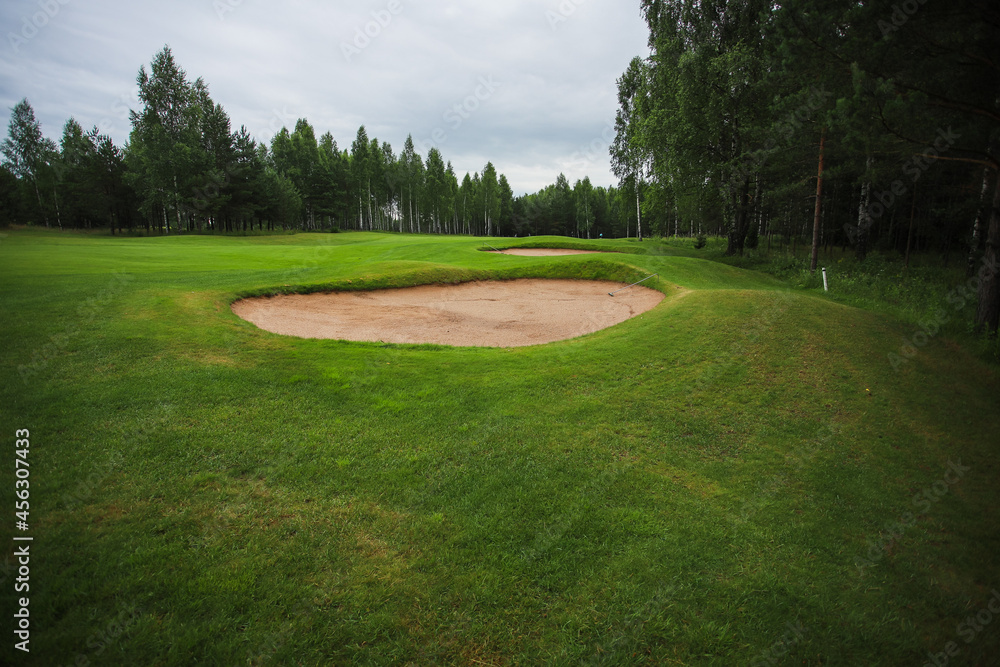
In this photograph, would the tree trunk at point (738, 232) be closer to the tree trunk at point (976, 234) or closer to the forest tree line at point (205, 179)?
the tree trunk at point (976, 234)

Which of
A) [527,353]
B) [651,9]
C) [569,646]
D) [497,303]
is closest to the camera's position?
[569,646]

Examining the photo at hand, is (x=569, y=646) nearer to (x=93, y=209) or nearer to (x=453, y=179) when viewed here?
(x=93, y=209)

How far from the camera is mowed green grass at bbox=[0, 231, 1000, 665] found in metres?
3.37

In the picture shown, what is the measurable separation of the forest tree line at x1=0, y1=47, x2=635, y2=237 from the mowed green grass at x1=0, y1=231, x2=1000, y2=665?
5070cm

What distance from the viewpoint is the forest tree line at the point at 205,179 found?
48.2m

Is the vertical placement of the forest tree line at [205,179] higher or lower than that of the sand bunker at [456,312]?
higher

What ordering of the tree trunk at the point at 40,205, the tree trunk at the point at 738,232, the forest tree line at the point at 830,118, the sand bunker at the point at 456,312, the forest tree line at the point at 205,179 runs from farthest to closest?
1. the tree trunk at the point at 40,205
2. the forest tree line at the point at 205,179
3. the tree trunk at the point at 738,232
4. the sand bunker at the point at 456,312
5. the forest tree line at the point at 830,118

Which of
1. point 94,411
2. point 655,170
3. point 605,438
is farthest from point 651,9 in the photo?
point 94,411

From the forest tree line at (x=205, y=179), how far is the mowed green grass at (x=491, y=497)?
1996 inches

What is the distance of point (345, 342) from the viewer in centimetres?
953

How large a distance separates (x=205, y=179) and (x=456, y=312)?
49624mm

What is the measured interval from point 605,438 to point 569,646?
3.23 metres

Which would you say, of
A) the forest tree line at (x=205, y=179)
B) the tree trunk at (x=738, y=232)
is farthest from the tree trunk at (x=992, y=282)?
the forest tree line at (x=205, y=179)

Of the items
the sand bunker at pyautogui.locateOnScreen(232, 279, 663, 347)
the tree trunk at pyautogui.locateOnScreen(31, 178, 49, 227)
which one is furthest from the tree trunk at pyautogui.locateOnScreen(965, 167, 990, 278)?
the tree trunk at pyautogui.locateOnScreen(31, 178, 49, 227)
